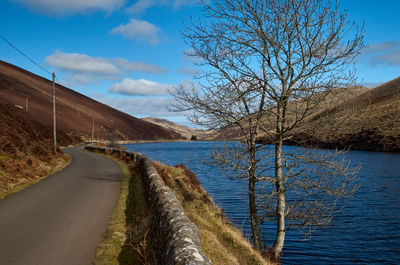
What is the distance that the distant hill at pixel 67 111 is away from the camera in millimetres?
87750

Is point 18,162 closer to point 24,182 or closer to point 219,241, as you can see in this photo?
point 24,182

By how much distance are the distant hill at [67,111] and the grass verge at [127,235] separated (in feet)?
214

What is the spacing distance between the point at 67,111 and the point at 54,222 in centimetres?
11093

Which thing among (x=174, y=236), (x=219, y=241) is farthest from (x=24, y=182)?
(x=174, y=236)

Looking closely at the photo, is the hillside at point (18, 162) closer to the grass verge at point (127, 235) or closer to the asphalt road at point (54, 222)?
the asphalt road at point (54, 222)

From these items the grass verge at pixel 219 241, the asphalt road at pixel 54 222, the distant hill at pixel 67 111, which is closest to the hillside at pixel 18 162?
the asphalt road at pixel 54 222

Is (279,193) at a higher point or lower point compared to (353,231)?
higher

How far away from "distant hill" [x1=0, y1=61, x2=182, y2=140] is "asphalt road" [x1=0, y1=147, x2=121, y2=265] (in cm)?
6244

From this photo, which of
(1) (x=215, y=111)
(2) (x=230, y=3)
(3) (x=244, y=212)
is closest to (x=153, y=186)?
(1) (x=215, y=111)

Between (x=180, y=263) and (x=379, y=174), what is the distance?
93.7 ft

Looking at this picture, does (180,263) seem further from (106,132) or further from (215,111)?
(106,132)

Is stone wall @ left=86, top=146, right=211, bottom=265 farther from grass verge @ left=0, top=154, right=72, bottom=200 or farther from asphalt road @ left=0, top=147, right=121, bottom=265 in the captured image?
grass verge @ left=0, top=154, right=72, bottom=200

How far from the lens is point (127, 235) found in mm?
7699

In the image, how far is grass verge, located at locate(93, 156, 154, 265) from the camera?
6254 millimetres
